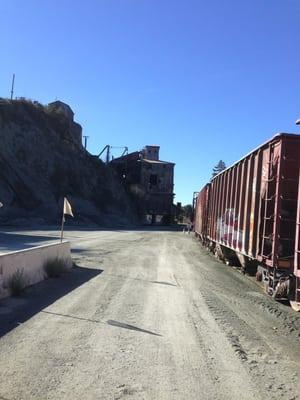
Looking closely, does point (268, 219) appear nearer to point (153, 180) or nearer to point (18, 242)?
point (18, 242)

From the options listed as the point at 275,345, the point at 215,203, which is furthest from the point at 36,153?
the point at 275,345

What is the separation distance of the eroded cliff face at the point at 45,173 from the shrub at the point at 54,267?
39.8 m

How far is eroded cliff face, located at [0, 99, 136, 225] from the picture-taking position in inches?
2484

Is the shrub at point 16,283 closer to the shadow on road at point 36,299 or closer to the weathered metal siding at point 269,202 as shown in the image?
the shadow on road at point 36,299

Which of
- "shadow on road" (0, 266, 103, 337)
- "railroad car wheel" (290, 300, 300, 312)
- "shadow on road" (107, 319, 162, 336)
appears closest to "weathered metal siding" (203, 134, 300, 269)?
"railroad car wheel" (290, 300, 300, 312)

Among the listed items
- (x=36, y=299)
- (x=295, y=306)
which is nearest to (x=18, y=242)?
(x=36, y=299)

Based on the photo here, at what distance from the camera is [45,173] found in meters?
72.7

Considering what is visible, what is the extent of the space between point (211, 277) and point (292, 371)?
10442 millimetres

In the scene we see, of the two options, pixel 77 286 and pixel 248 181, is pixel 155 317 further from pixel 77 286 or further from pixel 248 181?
pixel 248 181

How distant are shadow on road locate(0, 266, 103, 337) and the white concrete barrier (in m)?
0.23

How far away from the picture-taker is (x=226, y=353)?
7594mm

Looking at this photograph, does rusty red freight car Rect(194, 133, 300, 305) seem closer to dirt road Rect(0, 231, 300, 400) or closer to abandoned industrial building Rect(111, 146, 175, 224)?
dirt road Rect(0, 231, 300, 400)

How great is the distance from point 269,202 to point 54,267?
6192mm

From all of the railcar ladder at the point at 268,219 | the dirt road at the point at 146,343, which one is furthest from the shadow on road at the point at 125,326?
the railcar ladder at the point at 268,219
